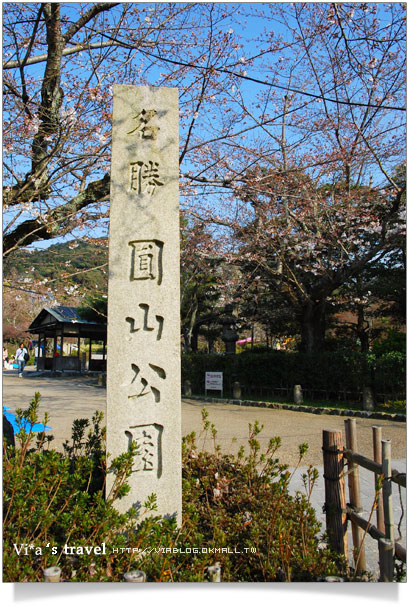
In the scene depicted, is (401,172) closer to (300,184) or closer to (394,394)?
(300,184)

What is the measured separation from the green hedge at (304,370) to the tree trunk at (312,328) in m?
0.47

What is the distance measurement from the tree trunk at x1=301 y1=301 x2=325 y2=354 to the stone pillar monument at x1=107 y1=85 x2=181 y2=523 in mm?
9816

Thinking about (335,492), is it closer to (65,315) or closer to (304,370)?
(304,370)

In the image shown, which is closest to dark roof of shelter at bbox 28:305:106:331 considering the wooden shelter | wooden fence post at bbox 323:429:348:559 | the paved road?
the wooden shelter

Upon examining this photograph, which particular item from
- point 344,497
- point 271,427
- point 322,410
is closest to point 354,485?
point 344,497

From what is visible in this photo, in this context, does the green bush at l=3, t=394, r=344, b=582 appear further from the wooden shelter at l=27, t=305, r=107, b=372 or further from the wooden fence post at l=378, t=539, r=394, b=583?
the wooden shelter at l=27, t=305, r=107, b=372

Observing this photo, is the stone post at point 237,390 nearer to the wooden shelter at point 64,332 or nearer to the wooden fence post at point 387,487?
the wooden fence post at point 387,487

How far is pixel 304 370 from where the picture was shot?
11.9 meters

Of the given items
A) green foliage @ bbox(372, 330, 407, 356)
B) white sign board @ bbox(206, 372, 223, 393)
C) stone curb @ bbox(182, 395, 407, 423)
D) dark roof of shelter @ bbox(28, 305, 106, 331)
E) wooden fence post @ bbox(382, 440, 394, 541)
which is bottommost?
stone curb @ bbox(182, 395, 407, 423)

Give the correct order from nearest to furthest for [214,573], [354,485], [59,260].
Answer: [214,573]
[354,485]
[59,260]

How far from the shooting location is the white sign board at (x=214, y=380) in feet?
41.3

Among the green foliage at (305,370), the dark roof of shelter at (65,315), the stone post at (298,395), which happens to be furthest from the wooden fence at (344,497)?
the dark roof of shelter at (65,315)

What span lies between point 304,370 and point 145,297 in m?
9.92

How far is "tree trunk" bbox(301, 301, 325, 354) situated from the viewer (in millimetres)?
12180
